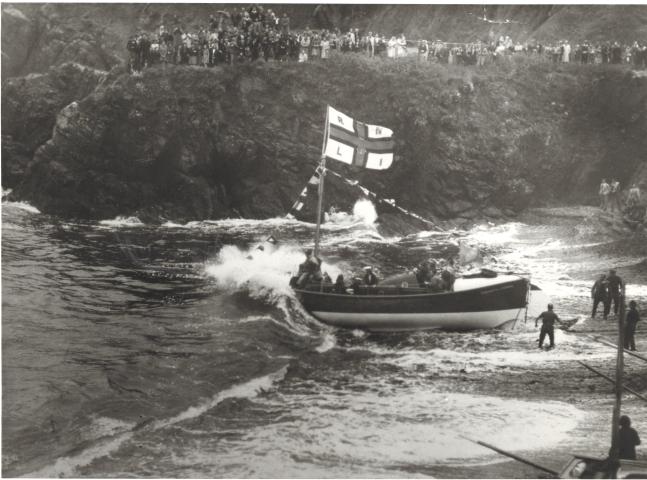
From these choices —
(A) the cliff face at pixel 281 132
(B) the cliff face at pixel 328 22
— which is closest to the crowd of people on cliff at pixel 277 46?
(B) the cliff face at pixel 328 22

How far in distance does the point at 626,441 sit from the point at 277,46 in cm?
1717

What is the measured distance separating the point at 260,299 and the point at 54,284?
15.1 feet

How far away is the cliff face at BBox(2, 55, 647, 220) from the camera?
19266mm

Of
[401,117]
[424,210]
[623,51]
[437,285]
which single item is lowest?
[437,285]

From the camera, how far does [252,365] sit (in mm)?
12773

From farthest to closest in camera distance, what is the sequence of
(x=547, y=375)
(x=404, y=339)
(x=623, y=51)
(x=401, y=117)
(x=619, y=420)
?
(x=401, y=117)
(x=623, y=51)
(x=404, y=339)
(x=547, y=375)
(x=619, y=420)

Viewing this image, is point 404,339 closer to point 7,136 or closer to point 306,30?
point 7,136

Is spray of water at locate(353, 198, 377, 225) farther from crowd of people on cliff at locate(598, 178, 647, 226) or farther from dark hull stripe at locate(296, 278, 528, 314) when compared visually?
crowd of people on cliff at locate(598, 178, 647, 226)

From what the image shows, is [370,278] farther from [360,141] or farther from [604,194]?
[604,194]

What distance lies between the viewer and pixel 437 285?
14953 mm

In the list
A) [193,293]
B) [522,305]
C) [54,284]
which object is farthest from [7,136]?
[522,305]

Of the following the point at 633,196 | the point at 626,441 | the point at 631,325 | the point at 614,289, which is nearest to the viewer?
the point at 626,441

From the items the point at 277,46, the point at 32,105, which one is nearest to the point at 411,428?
the point at 277,46

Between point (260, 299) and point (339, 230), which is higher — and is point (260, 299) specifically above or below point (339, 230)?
below
